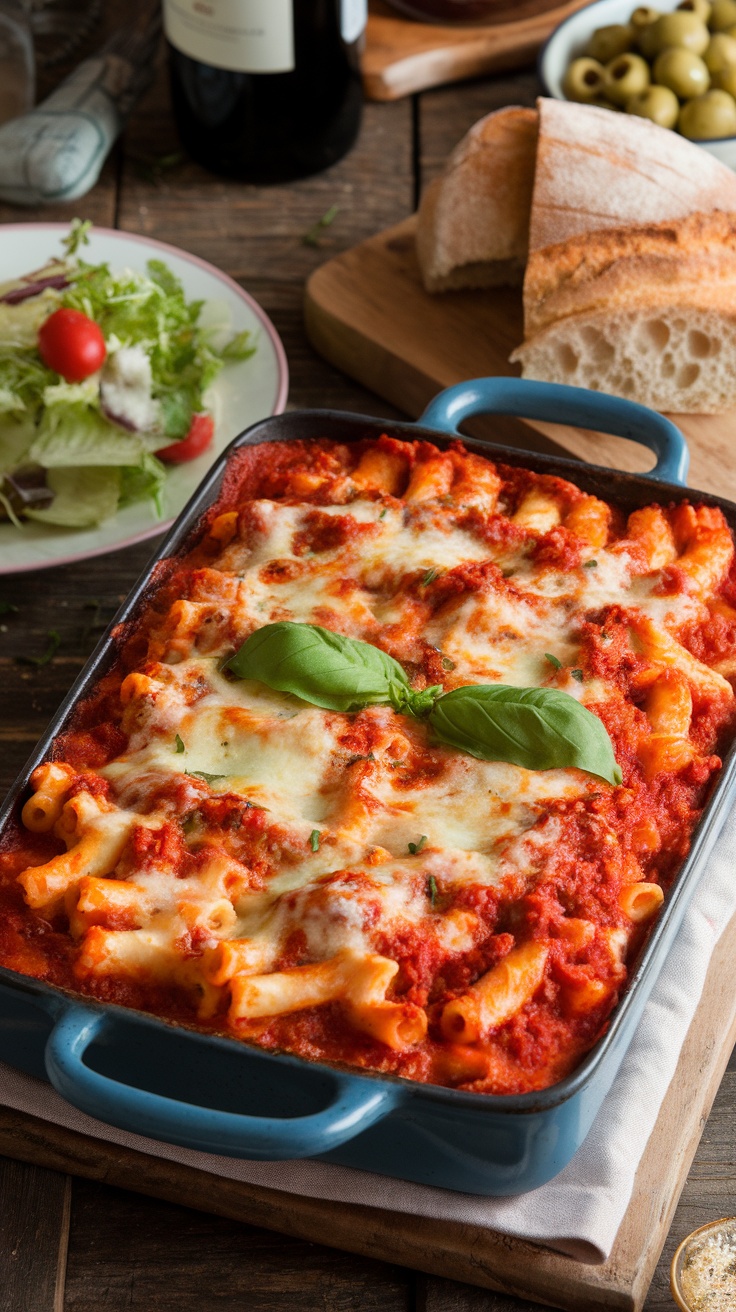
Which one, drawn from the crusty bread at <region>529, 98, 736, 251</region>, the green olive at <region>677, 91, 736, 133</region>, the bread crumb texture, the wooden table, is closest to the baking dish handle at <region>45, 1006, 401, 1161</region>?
the wooden table

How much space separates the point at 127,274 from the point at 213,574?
45.7 inches

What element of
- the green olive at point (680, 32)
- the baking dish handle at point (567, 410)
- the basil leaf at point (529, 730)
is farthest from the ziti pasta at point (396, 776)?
the green olive at point (680, 32)

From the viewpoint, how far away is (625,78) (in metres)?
3.40

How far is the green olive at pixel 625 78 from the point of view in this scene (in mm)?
3404

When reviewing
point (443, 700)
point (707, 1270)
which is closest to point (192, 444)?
point (443, 700)

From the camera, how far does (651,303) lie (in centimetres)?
285

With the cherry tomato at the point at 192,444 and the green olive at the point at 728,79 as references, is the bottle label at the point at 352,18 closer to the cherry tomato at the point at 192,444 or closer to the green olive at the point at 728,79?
the green olive at the point at 728,79

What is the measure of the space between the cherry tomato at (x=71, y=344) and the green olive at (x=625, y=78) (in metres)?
1.37

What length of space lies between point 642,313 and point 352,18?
112 cm

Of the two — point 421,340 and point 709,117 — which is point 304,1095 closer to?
point 421,340

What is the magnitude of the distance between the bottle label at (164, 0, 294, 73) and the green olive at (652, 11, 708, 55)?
2.83ft

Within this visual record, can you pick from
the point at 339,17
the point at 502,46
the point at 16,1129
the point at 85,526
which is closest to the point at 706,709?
the point at 16,1129

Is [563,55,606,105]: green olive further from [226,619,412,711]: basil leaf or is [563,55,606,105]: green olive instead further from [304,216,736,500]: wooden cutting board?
[226,619,412,711]: basil leaf

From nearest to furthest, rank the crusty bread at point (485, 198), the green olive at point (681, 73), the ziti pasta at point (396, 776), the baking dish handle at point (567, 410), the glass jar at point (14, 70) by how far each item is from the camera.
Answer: the ziti pasta at point (396, 776) → the baking dish handle at point (567, 410) → the crusty bread at point (485, 198) → the green olive at point (681, 73) → the glass jar at point (14, 70)
